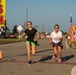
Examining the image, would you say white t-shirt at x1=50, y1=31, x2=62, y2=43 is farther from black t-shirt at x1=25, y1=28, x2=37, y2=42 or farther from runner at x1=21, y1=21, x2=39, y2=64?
black t-shirt at x1=25, y1=28, x2=37, y2=42

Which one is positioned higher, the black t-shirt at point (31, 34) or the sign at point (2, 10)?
the sign at point (2, 10)

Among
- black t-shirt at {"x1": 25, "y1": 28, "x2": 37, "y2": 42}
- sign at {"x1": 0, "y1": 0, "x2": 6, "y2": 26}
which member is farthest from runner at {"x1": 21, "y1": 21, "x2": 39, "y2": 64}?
sign at {"x1": 0, "y1": 0, "x2": 6, "y2": 26}

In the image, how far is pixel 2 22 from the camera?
15.8 meters

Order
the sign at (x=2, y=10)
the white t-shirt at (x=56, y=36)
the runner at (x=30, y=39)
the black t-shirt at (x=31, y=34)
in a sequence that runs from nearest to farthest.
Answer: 1. the runner at (x=30, y=39)
2. the black t-shirt at (x=31, y=34)
3. the sign at (x=2, y=10)
4. the white t-shirt at (x=56, y=36)

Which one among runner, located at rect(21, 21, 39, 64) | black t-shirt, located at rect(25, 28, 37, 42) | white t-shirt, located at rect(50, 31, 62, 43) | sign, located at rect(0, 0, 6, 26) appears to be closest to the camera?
runner, located at rect(21, 21, 39, 64)

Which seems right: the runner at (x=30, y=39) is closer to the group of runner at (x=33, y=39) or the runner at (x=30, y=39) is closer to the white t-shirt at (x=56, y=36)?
the group of runner at (x=33, y=39)

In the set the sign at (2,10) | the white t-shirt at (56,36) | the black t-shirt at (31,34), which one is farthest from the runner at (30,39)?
the sign at (2,10)

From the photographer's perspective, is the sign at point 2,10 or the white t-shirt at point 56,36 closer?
the sign at point 2,10

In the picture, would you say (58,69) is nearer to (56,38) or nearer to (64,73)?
(64,73)

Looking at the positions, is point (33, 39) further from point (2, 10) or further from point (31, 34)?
point (2, 10)

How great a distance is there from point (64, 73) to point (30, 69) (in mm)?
1632

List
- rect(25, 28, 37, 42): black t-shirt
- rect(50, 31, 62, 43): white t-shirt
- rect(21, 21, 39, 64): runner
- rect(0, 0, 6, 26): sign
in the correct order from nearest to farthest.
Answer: rect(21, 21, 39, 64): runner
rect(25, 28, 37, 42): black t-shirt
rect(0, 0, 6, 26): sign
rect(50, 31, 62, 43): white t-shirt

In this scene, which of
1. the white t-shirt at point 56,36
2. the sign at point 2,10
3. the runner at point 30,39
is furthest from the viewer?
the white t-shirt at point 56,36

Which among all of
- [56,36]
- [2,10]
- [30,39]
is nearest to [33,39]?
[30,39]
